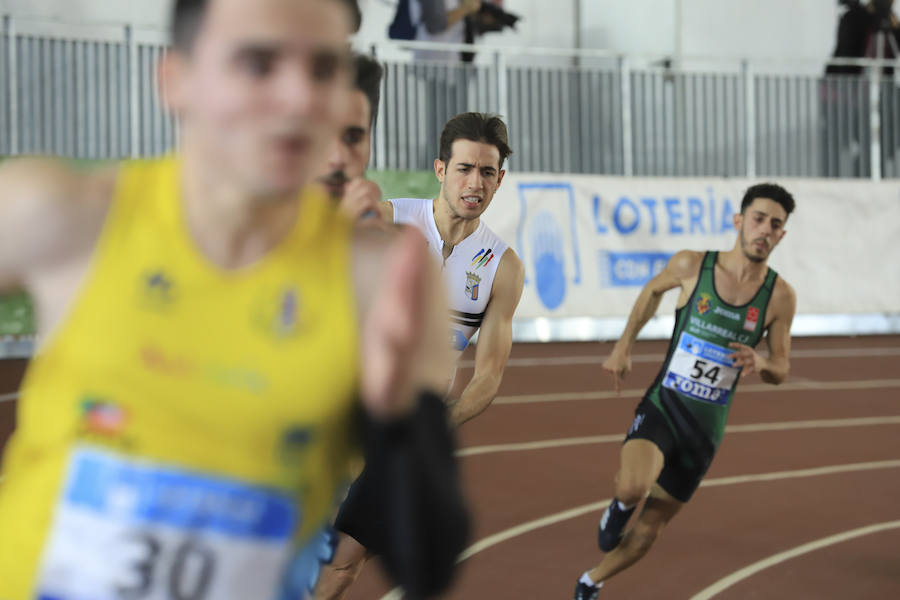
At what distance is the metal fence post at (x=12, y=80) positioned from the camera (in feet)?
38.6

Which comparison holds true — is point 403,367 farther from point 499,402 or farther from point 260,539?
point 499,402

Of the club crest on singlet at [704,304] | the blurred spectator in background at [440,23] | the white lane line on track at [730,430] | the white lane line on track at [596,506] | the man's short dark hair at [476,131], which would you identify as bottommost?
the white lane line on track at [596,506]

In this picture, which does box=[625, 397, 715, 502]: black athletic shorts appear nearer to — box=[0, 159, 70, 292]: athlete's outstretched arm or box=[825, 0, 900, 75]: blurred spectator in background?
box=[0, 159, 70, 292]: athlete's outstretched arm

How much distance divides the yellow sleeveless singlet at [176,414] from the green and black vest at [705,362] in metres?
4.36

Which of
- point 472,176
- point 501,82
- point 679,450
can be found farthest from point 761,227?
point 501,82

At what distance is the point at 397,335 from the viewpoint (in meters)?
1.29

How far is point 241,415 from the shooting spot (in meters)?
1.41

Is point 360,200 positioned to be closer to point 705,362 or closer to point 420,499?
point 420,499

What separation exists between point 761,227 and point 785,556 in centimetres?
199

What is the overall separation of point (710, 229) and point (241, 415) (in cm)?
1279

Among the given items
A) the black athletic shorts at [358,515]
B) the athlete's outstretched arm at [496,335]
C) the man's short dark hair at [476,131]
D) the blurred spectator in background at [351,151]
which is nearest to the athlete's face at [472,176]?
the man's short dark hair at [476,131]

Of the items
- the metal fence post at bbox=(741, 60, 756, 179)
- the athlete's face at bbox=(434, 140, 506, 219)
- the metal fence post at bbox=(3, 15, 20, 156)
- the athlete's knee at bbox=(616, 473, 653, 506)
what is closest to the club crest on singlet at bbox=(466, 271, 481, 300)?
the athlete's face at bbox=(434, 140, 506, 219)

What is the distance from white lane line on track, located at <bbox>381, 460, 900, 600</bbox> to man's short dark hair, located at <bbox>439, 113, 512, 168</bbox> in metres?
1.85

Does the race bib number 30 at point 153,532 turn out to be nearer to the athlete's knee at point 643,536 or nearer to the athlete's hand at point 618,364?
the athlete's knee at point 643,536
